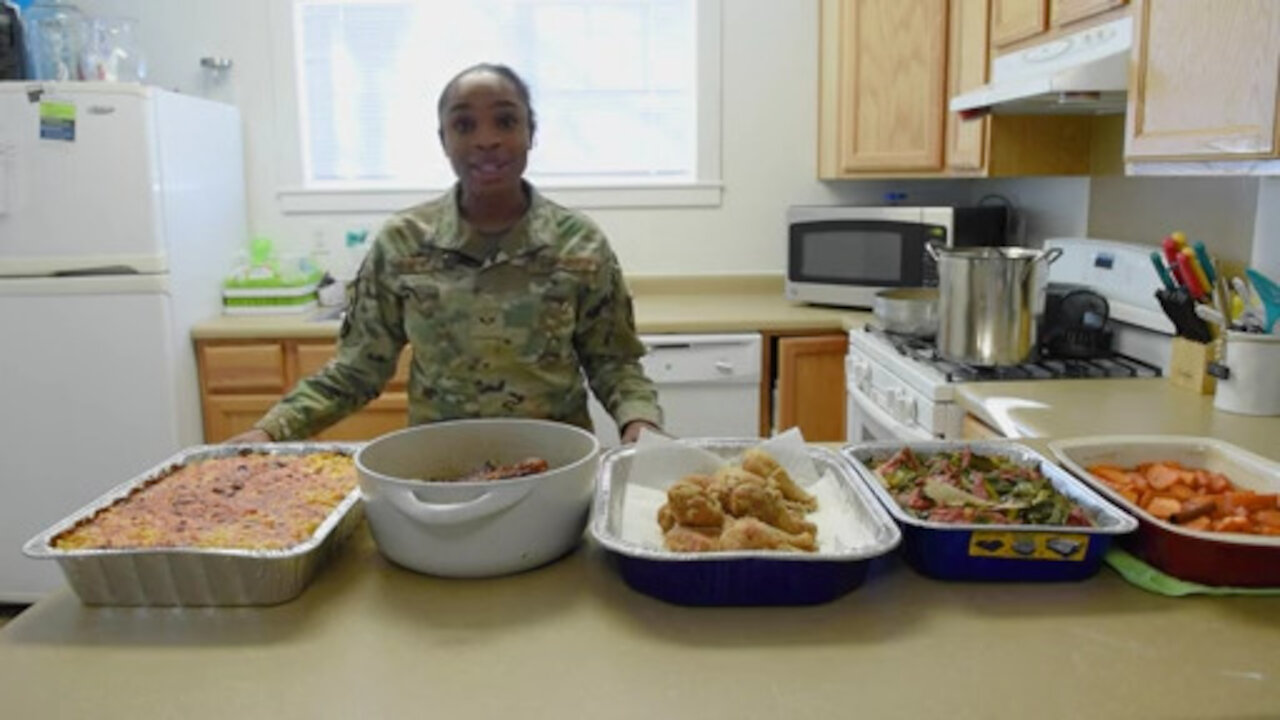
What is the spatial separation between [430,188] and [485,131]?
81.5 inches

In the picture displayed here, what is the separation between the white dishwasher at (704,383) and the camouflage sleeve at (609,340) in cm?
125

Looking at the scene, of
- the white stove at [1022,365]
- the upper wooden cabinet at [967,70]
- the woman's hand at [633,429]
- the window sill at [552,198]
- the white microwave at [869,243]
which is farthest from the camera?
the window sill at [552,198]

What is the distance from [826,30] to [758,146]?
469 mm

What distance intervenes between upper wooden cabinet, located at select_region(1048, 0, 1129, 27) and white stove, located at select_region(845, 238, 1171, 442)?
577mm

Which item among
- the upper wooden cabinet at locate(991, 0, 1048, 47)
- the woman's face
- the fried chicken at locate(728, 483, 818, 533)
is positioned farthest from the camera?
the upper wooden cabinet at locate(991, 0, 1048, 47)

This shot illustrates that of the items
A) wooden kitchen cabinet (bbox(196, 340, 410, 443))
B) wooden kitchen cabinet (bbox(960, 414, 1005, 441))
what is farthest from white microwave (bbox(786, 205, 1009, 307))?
wooden kitchen cabinet (bbox(196, 340, 410, 443))

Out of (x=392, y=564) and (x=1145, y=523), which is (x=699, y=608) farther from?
(x=1145, y=523)

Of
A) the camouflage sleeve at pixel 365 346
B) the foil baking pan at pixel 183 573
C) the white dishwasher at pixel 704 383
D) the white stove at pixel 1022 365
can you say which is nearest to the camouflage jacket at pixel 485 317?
the camouflage sleeve at pixel 365 346

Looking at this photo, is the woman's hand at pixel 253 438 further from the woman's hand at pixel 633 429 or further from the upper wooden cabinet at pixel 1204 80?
the upper wooden cabinet at pixel 1204 80

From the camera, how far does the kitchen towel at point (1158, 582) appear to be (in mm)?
1046

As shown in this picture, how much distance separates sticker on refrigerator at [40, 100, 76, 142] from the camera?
9.34ft

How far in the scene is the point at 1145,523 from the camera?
109 cm

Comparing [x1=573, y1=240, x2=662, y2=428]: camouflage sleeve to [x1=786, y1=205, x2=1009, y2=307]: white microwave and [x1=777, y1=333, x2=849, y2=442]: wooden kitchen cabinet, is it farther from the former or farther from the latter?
[x1=786, y1=205, x2=1009, y2=307]: white microwave

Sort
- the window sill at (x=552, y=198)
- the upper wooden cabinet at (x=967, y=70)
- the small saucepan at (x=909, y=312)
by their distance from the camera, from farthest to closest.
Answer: the window sill at (x=552, y=198), the upper wooden cabinet at (x=967, y=70), the small saucepan at (x=909, y=312)
